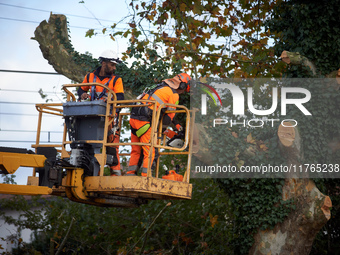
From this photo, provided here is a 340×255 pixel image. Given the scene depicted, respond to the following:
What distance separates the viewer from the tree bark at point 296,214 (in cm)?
877

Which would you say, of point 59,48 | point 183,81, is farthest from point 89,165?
point 59,48

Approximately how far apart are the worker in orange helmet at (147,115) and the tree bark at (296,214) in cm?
238

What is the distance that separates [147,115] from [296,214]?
3.49m

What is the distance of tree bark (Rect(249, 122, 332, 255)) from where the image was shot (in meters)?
8.77

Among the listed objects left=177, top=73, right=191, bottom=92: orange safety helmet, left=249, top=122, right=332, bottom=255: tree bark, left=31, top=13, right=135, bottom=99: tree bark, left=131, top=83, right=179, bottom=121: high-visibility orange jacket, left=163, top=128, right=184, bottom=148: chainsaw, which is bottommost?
left=249, top=122, right=332, bottom=255: tree bark

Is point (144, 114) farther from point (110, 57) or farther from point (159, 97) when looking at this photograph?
point (110, 57)

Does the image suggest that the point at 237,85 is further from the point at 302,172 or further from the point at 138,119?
the point at 138,119

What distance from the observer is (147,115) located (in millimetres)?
7402

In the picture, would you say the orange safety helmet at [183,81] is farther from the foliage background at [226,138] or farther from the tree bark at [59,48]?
the tree bark at [59,48]

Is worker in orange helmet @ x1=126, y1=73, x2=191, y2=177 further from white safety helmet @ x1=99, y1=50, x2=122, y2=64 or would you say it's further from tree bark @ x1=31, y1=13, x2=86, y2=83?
tree bark @ x1=31, y1=13, x2=86, y2=83

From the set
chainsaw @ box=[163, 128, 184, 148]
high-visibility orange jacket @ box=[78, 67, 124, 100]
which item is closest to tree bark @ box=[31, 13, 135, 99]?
high-visibility orange jacket @ box=[78, 67, 124, 100]

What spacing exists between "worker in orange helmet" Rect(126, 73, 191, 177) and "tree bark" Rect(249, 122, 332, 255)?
238 cm

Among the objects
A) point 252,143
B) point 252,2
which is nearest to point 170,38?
point 252,2

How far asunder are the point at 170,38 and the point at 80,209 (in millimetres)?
5447
